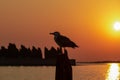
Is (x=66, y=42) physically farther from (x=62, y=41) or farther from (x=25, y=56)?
(x=25, y=56)

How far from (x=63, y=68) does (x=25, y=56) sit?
173m

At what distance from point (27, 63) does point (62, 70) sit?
177738mm

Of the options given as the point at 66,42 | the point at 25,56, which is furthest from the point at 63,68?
the point at 25,56

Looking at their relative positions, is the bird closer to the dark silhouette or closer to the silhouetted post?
the silhouetted post

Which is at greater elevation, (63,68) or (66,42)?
(66,42)

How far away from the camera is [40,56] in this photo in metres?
188

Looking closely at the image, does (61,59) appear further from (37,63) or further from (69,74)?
(37,63)

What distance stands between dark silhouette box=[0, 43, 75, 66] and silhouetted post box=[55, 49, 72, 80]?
163 meters

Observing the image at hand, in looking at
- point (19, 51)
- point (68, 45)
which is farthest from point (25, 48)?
point (68, 45)

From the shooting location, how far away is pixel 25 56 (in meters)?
192

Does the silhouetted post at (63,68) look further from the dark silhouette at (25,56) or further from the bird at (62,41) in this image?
the dark silhouette at (25,56)

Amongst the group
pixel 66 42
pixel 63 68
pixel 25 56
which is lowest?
pixel 63 68

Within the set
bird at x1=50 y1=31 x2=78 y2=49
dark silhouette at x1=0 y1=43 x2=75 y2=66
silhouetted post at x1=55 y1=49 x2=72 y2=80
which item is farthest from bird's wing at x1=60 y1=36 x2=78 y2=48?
dark silhouette at x1=0 y1=43 x2=75 y2=66

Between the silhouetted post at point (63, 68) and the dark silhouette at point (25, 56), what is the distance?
163 m
